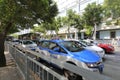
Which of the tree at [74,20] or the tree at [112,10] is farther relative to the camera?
the tree at [74,20]

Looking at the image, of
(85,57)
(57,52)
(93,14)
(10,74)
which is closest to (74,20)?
(93,14)

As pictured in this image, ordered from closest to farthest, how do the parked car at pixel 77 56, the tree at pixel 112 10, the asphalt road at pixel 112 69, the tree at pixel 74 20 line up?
1. the parked car at pixel 77 56
2. the asphalt road at pixel 112 69
3. the tree at pixel 112 10
4. the tree at pixel 74 20

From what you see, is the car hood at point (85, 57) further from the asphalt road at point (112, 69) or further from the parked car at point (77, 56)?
the asphalt road at point (112, 69)

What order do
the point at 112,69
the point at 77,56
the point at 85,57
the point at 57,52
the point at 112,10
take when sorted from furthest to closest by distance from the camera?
the point at 112,10 < the point at 112,69 < the point at 57,52 < the point at 77,56 < the point at 85,57

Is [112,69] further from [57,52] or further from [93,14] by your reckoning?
[93,14]

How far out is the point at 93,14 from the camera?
34156 mm

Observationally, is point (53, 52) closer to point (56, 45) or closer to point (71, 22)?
point (56, 45)

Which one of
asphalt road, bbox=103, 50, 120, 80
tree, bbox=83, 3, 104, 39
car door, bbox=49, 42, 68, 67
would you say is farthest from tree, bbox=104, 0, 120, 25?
car door, bbox=49, 42, 68, 67

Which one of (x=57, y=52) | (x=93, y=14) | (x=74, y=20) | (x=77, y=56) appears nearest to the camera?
(x=77, y=56)

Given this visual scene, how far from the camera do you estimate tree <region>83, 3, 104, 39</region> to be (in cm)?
3409

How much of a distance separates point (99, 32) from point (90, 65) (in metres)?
34.9

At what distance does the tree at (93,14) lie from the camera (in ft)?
112

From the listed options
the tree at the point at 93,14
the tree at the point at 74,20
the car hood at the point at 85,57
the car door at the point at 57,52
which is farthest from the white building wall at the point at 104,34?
the car hood at the point at 85,57

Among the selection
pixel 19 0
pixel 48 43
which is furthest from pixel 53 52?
pixel 19 0
